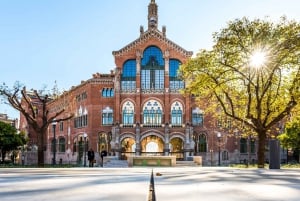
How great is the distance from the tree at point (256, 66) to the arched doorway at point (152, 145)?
27.7 metres

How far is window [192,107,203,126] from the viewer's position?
60725 millimetres

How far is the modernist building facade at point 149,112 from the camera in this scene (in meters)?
58.3

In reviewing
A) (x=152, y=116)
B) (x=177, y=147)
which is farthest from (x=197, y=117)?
(x=152, y=116)

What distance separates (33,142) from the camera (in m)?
87.6

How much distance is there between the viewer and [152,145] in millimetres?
67812

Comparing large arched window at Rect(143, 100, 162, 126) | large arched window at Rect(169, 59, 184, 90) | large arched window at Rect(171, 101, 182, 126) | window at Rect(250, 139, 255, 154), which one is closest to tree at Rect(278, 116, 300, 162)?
window at Rect(250, 139, 255, 154)

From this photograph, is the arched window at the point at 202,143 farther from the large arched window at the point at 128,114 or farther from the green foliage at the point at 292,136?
the green foliage at the point at 292,136

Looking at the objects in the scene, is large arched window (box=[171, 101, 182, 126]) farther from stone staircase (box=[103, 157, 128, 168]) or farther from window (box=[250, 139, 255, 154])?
window (box=[250, 139, 255, 154])

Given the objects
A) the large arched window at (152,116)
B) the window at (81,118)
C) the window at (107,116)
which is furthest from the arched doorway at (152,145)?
the window at (81,118)

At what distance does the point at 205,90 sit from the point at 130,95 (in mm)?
28806

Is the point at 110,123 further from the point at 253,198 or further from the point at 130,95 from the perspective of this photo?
the point at 253,198

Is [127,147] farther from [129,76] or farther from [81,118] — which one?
[129,76]

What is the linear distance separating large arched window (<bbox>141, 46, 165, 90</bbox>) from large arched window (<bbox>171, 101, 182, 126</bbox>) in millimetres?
3110

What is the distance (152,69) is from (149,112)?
20.0ft
